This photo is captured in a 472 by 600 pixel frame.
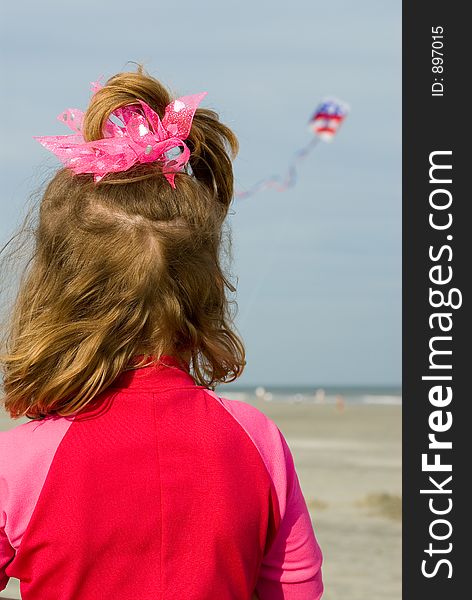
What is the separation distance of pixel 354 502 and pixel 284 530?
6.58m

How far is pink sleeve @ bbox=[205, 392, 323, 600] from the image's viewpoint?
1.41 meters

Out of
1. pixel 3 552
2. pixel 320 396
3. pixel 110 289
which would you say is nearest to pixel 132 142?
pixel 110 289

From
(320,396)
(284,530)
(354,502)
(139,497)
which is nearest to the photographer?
(139,497)

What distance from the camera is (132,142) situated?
1.46 meters

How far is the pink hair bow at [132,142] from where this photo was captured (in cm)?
145

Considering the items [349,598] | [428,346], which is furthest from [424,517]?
[349,598]

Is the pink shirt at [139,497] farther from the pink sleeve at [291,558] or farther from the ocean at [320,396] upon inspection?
the ocean at [320,396]

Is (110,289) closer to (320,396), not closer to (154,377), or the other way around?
(154,377)

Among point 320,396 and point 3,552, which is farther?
point 320,396

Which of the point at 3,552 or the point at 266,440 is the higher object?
the point at 266,440

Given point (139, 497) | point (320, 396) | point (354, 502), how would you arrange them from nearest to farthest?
1. point (139, 497)
2. point (354, 502)
3. point (320, 396)

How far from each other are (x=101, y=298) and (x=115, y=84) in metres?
0.38

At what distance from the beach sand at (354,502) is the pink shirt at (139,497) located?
0.08 m

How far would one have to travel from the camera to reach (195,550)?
4.42ft
